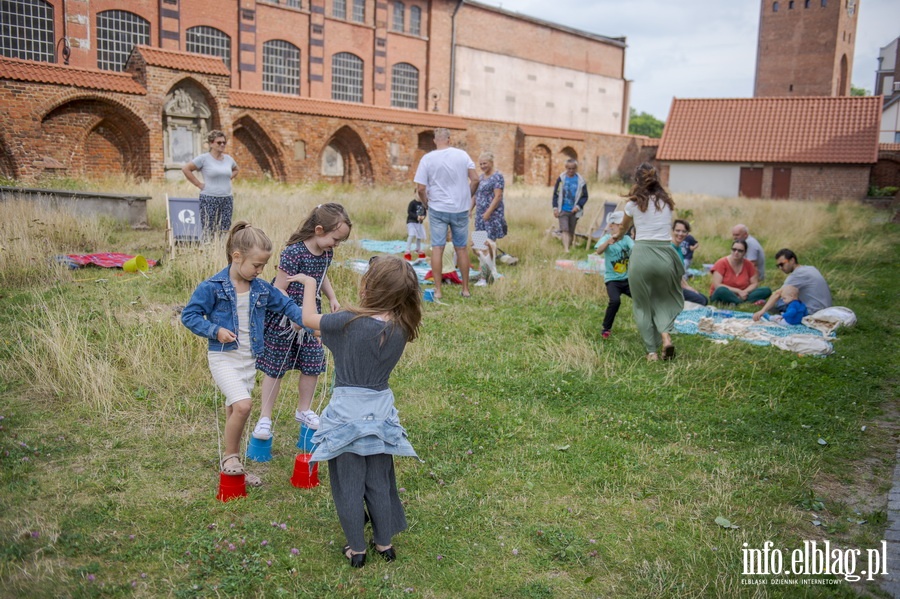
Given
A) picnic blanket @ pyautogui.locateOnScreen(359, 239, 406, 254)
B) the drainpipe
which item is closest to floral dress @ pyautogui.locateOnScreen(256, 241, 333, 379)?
picnic blanket @ pyautogui.locateOnScreen(359, 239, 406, 254)

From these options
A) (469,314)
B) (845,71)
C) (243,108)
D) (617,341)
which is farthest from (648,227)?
(845,71)

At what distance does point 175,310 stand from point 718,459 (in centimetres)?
503

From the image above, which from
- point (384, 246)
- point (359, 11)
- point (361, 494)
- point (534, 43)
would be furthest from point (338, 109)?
point (361, 494)

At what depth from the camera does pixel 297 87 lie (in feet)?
112

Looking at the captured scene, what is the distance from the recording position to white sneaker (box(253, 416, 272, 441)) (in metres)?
4.43

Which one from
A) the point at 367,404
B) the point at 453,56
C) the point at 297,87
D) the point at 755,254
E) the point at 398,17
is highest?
the point at 398,17

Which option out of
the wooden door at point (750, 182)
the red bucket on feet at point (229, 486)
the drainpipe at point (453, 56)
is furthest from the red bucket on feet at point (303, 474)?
the drainpipe at point (453, 56)

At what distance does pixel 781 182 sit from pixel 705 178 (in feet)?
11.5

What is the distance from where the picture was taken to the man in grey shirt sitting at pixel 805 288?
359 inches

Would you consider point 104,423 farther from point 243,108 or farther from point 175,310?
point 243,108

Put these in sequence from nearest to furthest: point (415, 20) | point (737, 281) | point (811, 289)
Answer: point (811, 289) < point (737, 281) < point (415, 20)

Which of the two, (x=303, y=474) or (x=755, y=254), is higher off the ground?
(x=755, y=254)

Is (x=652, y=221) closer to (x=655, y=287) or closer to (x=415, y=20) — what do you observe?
(x=655, y=287)

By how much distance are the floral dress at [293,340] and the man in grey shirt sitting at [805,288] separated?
20.4 feet
